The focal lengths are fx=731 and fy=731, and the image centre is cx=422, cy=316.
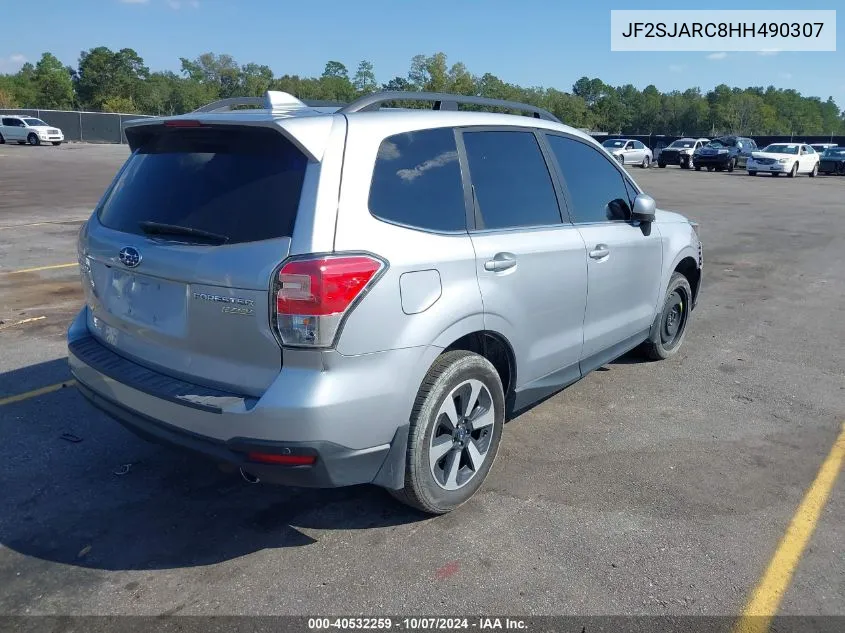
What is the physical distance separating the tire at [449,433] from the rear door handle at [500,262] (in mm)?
433

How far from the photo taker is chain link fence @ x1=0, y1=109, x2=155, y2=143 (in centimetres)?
5734

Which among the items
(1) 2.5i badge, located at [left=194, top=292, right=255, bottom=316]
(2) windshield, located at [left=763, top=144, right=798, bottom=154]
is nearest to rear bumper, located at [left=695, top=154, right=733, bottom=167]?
(2) windshield, located at [left=763, top=144, right=798, bottom=154]

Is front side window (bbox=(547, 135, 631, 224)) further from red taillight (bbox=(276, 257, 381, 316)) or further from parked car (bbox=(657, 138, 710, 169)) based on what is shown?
parked car (bbox=(657, 138, 710, 169))

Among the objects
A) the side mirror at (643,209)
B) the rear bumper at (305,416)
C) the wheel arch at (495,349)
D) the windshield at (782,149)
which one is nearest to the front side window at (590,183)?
the side mirror at (643,209)

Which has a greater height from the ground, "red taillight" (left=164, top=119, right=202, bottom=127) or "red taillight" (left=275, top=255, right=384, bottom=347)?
"red taillight" (left=164, top=119, right=202, bottom=127)

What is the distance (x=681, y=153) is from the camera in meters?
43.6

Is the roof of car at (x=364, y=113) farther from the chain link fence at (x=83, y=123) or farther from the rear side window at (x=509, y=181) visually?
the chain link fence at (x=83, y=123)

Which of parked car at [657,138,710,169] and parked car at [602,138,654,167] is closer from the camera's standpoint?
parked car at [602,138,654,167]

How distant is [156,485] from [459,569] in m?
1.70

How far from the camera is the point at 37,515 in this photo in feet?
11.5

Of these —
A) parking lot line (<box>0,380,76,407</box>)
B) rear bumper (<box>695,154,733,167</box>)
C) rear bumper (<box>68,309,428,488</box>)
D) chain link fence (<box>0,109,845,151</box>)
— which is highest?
chain link fence (<box>0,109,845,151</box>)

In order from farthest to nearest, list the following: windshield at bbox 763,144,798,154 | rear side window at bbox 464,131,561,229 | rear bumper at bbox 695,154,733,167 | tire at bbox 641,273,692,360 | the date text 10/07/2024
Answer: rear bumper at bbox 695,154,733,167 → windshield at bbox 763,144,798,154 → tire at bbox 641,273,692,360 → rear side window at bbox 464,131,561,229 → the date text 10/07/2024

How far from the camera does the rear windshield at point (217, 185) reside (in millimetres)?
2980

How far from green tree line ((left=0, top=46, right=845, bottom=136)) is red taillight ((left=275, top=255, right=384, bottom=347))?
62725 mm
